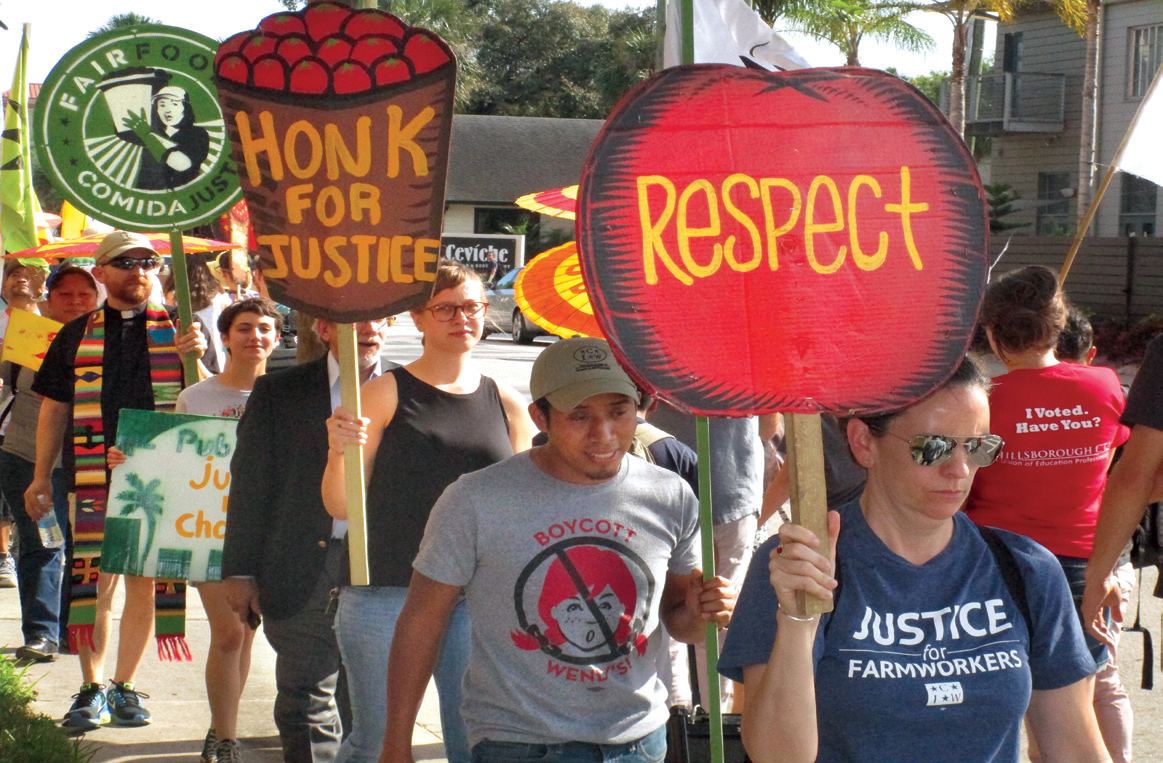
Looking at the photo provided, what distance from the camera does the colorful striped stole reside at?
5.30 meters

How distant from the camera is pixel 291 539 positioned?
422 centimetres

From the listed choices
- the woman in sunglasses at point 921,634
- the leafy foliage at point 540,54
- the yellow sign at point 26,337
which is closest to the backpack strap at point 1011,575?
the woman in sunglasses at point 921,634

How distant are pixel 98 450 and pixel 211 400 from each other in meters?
0.54

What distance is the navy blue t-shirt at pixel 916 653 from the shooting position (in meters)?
2.35

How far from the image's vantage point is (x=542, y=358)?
3225mm

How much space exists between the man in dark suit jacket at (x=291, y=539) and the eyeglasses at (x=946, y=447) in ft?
7.13

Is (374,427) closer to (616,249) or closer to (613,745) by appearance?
(613,745)

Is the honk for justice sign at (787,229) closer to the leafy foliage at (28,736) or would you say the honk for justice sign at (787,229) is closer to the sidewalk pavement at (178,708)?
the leafy foliage at (28,736)

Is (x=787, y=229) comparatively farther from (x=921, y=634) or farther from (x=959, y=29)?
(x=959, y=29)

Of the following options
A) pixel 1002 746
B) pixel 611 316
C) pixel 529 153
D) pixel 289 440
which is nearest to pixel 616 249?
pixel 611 316

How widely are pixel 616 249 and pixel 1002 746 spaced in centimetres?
110

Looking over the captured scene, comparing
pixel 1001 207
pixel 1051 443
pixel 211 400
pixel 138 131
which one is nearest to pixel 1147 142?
pixel 1051 443

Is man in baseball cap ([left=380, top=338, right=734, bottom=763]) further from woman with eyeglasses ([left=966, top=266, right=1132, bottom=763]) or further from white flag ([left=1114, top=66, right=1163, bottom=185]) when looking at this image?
white flag ([left=1114, top=66, right=1163, bottom=185])

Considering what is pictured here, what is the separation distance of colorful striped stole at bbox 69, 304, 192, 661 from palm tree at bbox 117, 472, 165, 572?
1.24 feet
